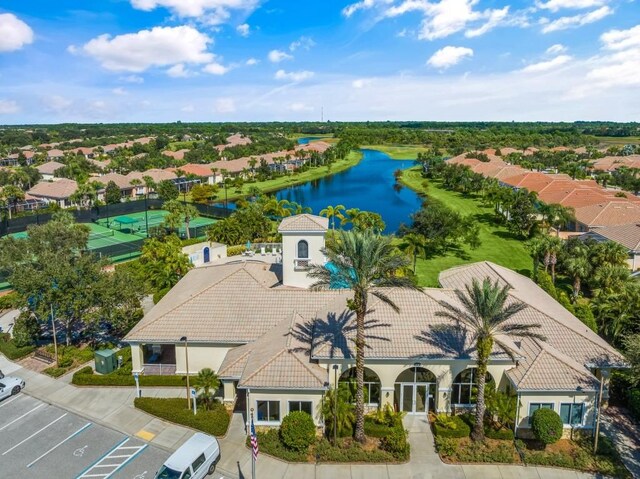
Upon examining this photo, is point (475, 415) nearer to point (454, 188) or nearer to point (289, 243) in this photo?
point (289, 243)

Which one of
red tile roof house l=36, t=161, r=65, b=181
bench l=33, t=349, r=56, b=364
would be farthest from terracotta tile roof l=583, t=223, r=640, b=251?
red tile roof house l=36, t=161, r=65, b=181

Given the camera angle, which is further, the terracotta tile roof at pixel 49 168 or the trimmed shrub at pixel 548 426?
the terracotta tile roof at pixel 49 168

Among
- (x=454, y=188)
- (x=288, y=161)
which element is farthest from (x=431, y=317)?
(x=288, y=161)

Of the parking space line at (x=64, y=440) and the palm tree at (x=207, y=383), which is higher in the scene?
the palm tree at (x=207, y=383)

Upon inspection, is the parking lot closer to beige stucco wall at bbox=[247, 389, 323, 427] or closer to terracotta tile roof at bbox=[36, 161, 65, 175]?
beige stucco wall at bbox=[247, 389, 323, 427]

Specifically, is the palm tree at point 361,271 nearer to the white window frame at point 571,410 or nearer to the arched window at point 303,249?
the arched window at point 303,249

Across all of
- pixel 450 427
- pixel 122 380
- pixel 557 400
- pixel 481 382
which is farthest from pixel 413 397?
pixel 122 380

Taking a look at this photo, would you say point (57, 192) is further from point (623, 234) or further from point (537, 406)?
point (623, 234)

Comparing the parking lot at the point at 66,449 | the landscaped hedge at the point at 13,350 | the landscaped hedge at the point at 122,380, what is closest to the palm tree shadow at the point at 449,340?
the parking lot at the point at 66,449
